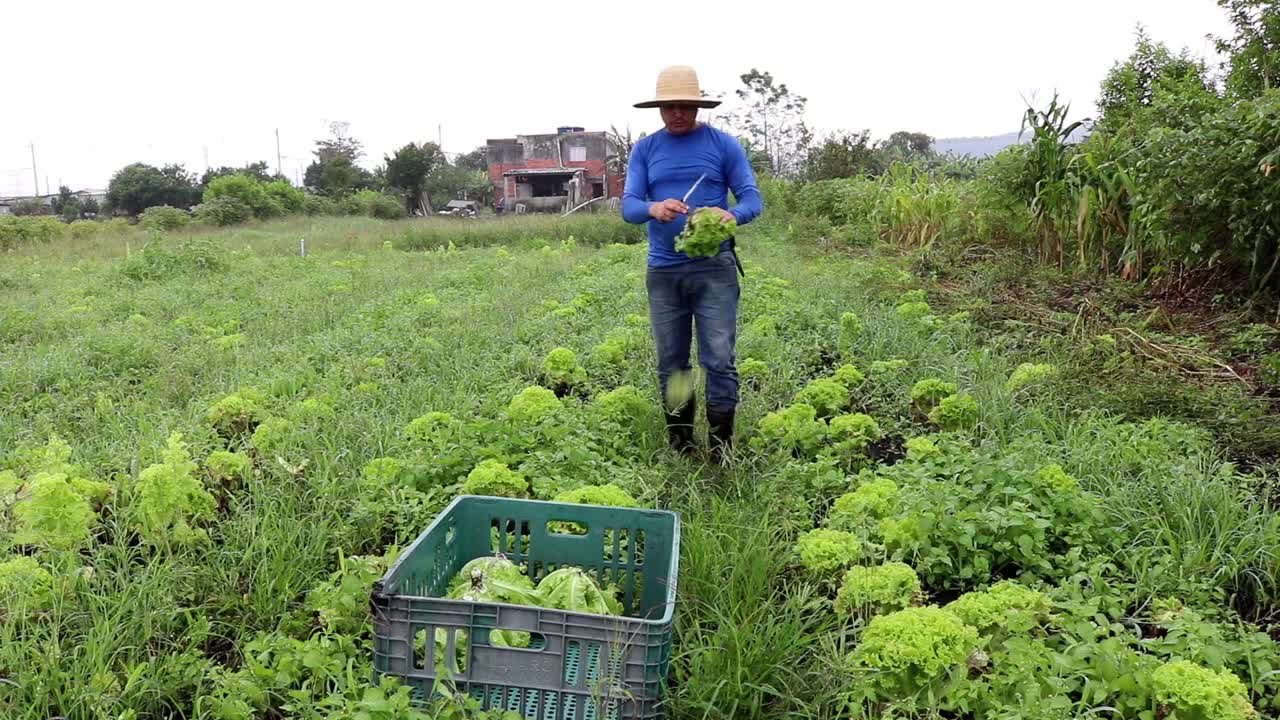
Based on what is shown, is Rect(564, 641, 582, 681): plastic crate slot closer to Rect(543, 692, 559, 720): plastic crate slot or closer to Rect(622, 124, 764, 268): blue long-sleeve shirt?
Rect(543, 692, 559, 720): plastic crate slot

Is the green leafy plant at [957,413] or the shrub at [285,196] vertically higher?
the shrub at [285,196]

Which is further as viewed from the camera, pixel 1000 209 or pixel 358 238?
pixel 358 238

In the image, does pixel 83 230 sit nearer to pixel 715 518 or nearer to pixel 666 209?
pixel 666 209

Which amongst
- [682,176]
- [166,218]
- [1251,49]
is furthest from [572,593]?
[166,218]

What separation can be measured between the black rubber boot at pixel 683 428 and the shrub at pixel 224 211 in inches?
1052

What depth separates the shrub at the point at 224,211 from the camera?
27.6 meters

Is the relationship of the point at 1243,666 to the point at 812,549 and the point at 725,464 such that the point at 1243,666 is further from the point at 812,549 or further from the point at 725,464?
the point at 725,464

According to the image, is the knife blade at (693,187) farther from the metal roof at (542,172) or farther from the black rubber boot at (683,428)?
the metal roof at (542,172)

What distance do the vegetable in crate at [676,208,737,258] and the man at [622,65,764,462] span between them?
0.42 feet

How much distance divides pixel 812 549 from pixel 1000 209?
8977 mm

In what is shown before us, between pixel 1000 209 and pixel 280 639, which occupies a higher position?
pixel 1000 209

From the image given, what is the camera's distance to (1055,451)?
399 centimetres

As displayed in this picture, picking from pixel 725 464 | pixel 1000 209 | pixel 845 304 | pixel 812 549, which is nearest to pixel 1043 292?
pixel 845 304

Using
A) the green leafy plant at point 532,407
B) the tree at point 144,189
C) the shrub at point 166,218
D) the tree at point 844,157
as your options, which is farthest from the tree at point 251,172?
the green leafy plant at point 532,407
